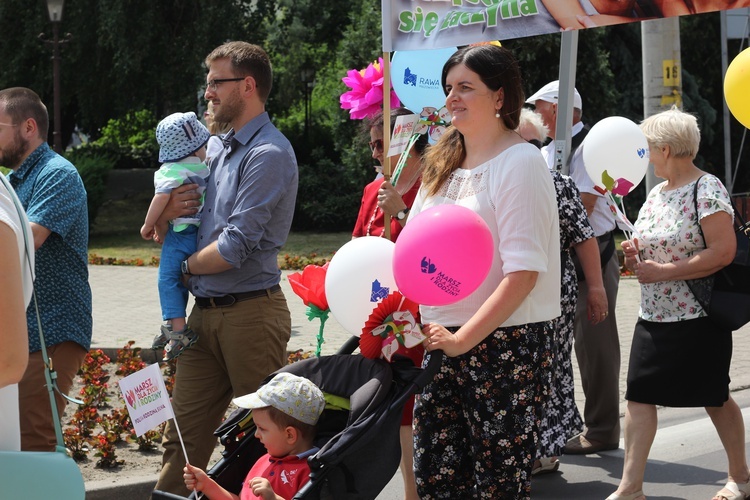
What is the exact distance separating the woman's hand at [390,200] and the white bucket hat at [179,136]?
92cm

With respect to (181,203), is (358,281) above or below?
below

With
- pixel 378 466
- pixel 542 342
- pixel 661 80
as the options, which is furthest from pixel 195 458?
pixel 661 80

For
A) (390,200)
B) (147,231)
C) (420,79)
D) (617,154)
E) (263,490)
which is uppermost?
(420,79)

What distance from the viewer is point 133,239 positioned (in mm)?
21828

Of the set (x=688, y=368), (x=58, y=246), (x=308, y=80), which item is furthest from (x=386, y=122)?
(x=308, y=80)

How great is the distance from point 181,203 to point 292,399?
4.56ft

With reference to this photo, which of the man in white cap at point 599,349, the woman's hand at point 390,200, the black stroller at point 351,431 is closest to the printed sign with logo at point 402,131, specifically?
the woman's hand at point 390,200

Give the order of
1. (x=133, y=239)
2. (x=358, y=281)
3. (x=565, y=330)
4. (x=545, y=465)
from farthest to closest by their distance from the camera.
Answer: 1. (x=133, y=239)
2. (x=545, y=465)
3. (x=565, y=330)
4. (x=358, y=281)

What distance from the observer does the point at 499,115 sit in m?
3.75

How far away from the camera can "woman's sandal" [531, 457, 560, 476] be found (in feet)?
20.0

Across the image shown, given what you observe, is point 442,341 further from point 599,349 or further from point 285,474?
point 599,349

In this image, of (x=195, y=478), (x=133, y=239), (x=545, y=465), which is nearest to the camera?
(x=195, y=478)

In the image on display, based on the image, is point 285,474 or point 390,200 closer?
point 285,474

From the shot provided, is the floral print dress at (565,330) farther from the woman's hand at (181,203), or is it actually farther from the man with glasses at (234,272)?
the woman's hand at (181,203)
